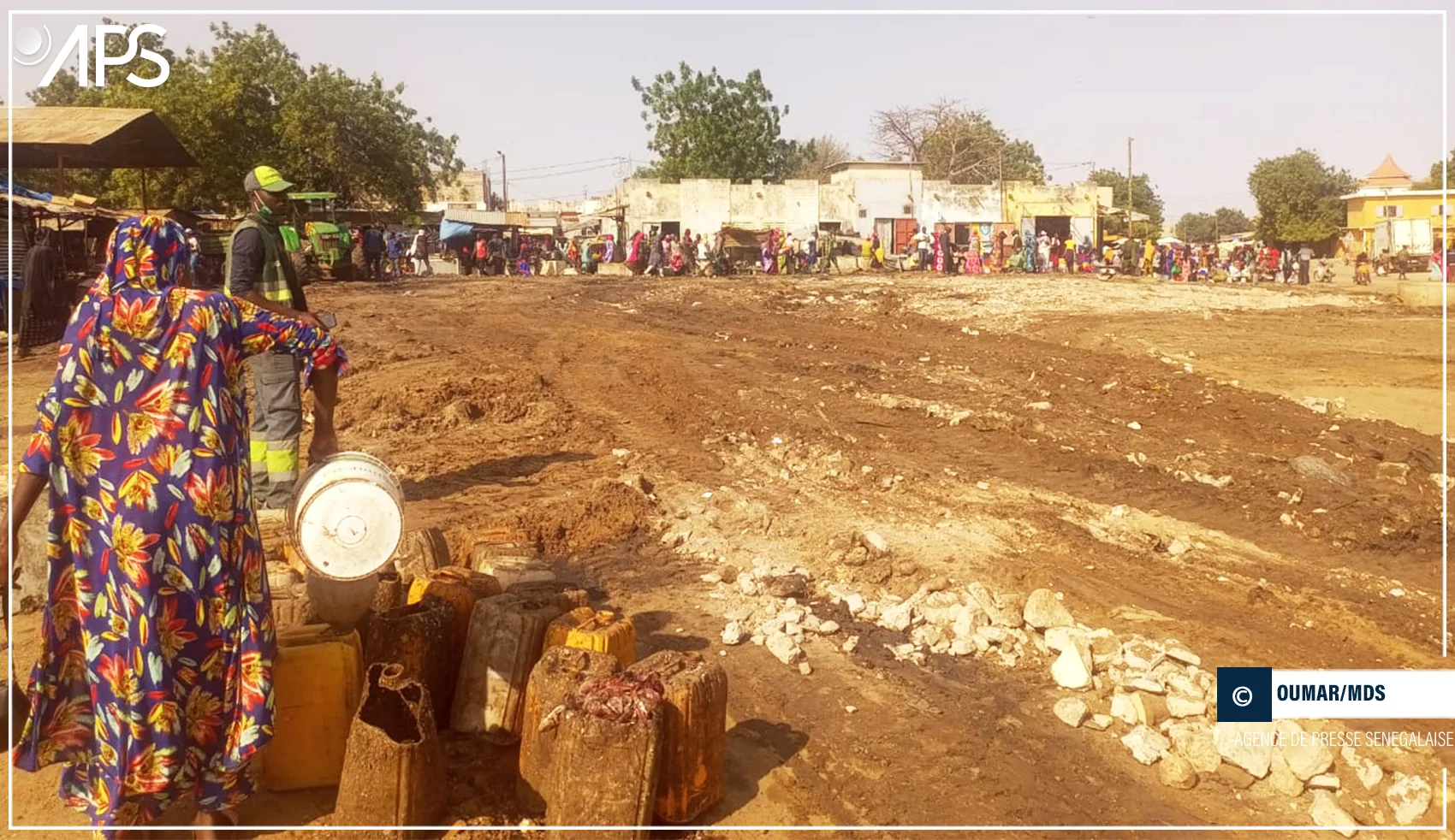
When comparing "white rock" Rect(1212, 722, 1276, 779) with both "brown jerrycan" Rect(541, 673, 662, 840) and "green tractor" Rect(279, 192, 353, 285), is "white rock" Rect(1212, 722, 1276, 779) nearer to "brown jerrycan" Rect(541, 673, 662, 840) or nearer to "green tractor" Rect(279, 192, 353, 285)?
"brown jerrycan" Rect(541, 673, 662, 840)

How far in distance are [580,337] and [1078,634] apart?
1015 centimetres

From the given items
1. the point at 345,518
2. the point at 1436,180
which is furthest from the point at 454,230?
the point at 1436,180

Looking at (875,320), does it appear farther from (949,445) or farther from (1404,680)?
(1404,680)

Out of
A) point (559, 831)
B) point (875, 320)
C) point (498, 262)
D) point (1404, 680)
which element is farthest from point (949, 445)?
point (498, 262)

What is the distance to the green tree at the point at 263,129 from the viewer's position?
79.6 ft

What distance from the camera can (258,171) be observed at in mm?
5406

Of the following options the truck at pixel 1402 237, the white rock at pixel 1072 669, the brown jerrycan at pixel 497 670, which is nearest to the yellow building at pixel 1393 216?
the truck at pixel 1402 237

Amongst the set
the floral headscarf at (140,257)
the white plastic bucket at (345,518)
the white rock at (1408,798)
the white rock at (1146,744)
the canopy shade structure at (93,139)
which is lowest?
the white rock at (1408,798)

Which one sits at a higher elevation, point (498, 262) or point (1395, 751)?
point (498, 262)

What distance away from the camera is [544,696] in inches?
134

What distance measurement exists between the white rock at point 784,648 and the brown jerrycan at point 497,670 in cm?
125

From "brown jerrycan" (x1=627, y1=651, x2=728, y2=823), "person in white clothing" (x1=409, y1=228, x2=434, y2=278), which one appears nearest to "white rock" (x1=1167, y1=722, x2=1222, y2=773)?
"brown jerrycan" (x1=627, y1=651, x2=728, y2=823)

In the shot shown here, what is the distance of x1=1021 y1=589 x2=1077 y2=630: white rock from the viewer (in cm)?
489

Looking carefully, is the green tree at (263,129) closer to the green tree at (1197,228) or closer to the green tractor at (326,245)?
the green tractor at (326,245)
